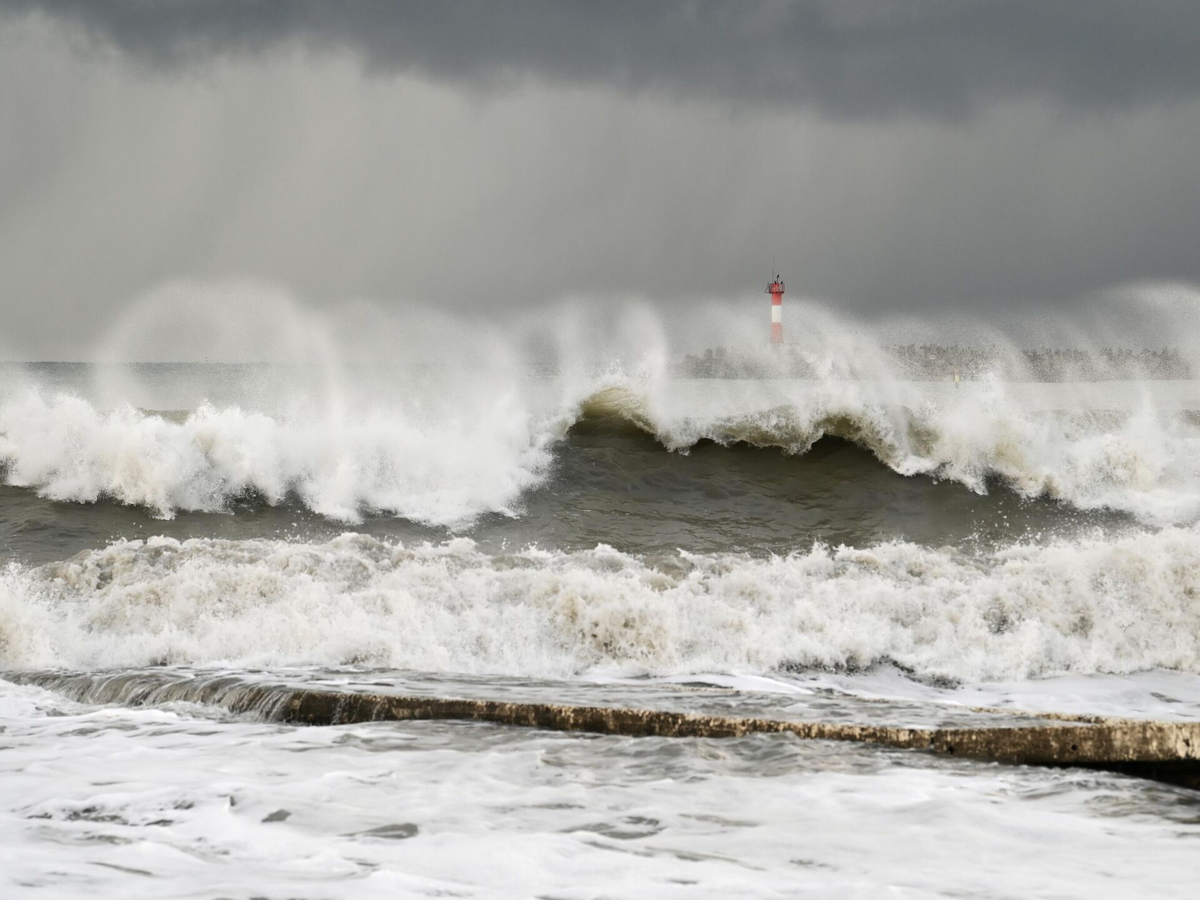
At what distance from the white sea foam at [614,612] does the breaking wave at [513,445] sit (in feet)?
12.5

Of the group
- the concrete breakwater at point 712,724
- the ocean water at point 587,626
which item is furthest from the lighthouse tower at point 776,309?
the concrete breakwater at point 712,724

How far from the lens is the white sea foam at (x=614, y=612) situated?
24.8 ft

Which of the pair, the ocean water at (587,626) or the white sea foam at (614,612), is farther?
the white sea foam at (614,612)

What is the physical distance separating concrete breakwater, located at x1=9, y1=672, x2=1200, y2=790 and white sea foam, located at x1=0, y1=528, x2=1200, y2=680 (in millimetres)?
1778

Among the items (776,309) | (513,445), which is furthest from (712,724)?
(776,309)

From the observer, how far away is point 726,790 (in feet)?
11.7

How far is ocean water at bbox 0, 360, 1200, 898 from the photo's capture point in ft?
9.85

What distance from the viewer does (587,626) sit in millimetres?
7941

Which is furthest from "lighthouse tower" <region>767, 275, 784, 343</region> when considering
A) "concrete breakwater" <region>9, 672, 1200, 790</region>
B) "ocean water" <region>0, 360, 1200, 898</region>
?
"concrete breakwater" <region>9, 672, 1200, 790</region>

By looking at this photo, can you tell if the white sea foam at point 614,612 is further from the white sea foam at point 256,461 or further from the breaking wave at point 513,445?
the breaking wave at point 513,445

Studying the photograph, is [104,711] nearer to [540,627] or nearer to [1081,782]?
[540,627]

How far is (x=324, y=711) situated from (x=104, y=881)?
2.19 meters

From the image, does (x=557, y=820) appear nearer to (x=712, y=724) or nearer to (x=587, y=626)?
(x=712, y=724)

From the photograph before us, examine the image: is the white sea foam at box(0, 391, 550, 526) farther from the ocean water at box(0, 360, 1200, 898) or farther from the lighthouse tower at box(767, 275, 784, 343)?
the lighthouse tower at box(767, 275, 784, 343)
